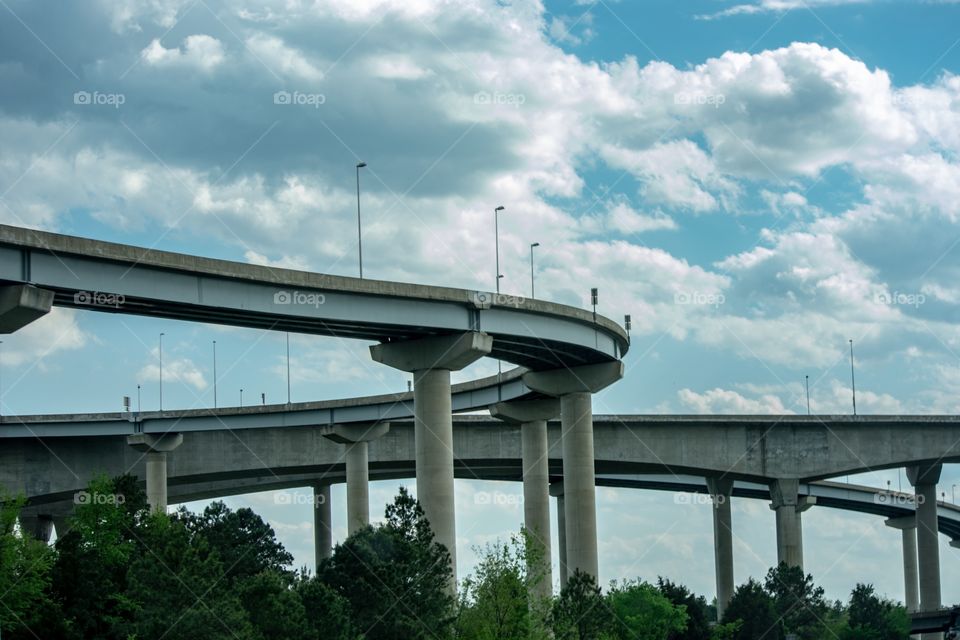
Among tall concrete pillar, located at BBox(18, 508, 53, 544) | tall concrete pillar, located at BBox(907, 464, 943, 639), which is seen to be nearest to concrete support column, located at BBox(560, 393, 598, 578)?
tall concrete pillar, located at BBox(907, 464, 943, 639)

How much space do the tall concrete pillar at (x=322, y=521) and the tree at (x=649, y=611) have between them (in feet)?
75.1

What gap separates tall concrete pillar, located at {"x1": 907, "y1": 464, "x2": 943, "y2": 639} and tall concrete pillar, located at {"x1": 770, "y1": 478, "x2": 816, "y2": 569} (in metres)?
8.64

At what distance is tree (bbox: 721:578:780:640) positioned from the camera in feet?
301

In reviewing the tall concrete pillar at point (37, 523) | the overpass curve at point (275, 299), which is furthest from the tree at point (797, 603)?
the tall concrete pillar at point (37, 523)

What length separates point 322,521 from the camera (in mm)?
109062

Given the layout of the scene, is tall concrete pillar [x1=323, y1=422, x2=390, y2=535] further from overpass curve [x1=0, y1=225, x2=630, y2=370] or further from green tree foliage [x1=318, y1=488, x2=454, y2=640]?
green tree foliage [x1=318, y1=488, x2=454, y2=640]

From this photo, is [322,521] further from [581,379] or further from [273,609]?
[273,609]

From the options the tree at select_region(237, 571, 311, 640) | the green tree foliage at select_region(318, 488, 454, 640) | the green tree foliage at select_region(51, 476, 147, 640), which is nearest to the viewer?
the tree at select_region(237, 571, 311, 640)

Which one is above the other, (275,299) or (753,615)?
(275,299)

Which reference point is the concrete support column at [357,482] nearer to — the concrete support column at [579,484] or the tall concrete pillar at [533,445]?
the tall concrete pillar at [533,445]

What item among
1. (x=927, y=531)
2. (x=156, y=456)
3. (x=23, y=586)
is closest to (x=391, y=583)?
(x=23, y=586)

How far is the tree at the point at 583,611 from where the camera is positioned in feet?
186

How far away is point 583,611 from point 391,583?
1075 centimetres

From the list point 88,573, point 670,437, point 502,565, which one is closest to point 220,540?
point 88,573
